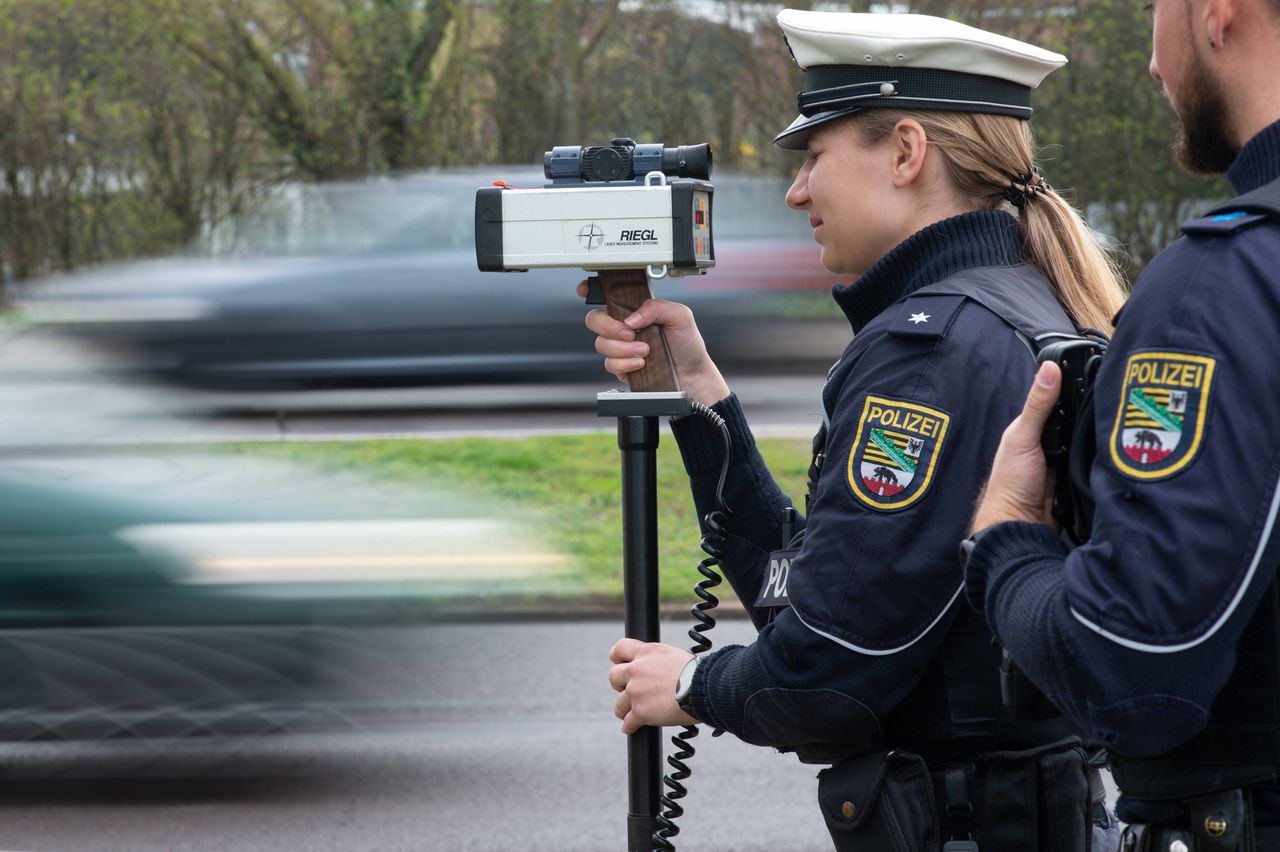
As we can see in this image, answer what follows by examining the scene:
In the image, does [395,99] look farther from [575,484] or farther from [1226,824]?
[1226,824]

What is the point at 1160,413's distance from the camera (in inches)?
54.9

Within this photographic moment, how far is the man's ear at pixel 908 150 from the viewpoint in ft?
6.53

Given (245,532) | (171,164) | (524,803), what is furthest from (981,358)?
(171,164)

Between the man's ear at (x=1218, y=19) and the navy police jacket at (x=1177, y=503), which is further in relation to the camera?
the man's ear at (x=1218, y=19)

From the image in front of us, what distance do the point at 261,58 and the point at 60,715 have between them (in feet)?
39.9

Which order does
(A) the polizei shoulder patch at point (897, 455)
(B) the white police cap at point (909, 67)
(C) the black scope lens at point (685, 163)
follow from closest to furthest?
(A) the polizei shoulder patch at point (897, 455) < (B) the white police cap at point (909, 67) < (C) the black scope lens at point (685, 163)

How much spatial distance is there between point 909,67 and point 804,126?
0.16m

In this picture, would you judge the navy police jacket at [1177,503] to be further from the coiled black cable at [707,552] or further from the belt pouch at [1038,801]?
the coiled black cable at [707,552]

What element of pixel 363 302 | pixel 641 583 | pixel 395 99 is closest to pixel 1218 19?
pixel 641 583

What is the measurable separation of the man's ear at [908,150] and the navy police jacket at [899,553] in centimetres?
14

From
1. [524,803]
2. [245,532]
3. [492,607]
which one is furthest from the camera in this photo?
[492,607]

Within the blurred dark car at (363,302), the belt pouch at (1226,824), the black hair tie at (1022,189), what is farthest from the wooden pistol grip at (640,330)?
the blurred dark car at (363,302)

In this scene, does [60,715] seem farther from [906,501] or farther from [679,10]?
[679,10]

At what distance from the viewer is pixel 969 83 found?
2.01m
